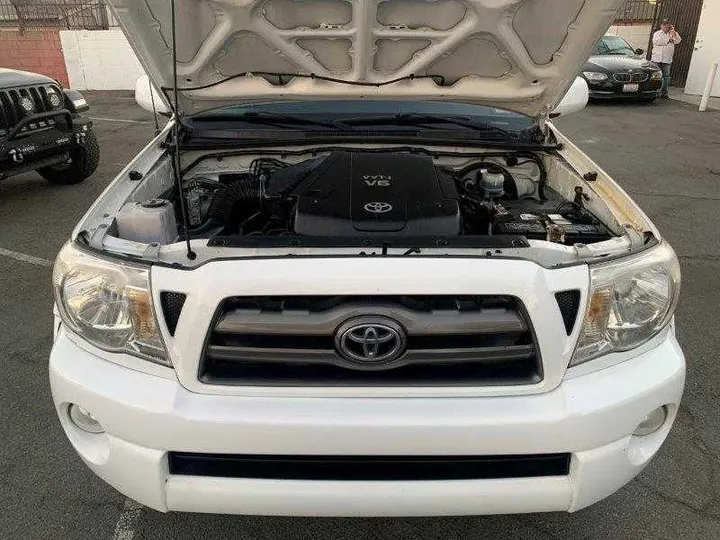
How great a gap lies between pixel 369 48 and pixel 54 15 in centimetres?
1528

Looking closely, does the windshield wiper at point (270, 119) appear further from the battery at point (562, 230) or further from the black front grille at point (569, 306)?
the black front grille at point (569, 306)

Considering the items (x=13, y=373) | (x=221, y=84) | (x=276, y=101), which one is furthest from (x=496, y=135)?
(x=13, y=373)

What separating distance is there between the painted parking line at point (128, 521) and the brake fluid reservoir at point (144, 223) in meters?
0.98

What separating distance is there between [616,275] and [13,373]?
282cm

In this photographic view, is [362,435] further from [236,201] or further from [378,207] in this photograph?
[236,201]

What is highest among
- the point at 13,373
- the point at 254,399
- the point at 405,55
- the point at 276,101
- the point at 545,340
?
the point at 405,55

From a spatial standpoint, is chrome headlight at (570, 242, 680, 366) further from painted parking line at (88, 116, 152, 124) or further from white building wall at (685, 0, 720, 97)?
white building wall at (685, 0, 720, 97)

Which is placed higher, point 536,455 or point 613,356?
point 613,356

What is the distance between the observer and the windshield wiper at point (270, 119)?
9.54ft

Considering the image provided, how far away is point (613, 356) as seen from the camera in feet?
5.60

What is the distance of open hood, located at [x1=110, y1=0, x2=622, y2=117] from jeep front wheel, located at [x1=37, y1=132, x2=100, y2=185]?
13.3ft

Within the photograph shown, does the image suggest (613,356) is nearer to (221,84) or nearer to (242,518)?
(242,518)

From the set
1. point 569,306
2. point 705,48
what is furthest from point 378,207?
point 705,48

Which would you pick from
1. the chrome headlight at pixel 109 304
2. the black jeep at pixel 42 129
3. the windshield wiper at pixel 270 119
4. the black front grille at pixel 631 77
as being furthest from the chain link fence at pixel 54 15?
the chrome headlight at pixel 109 304
